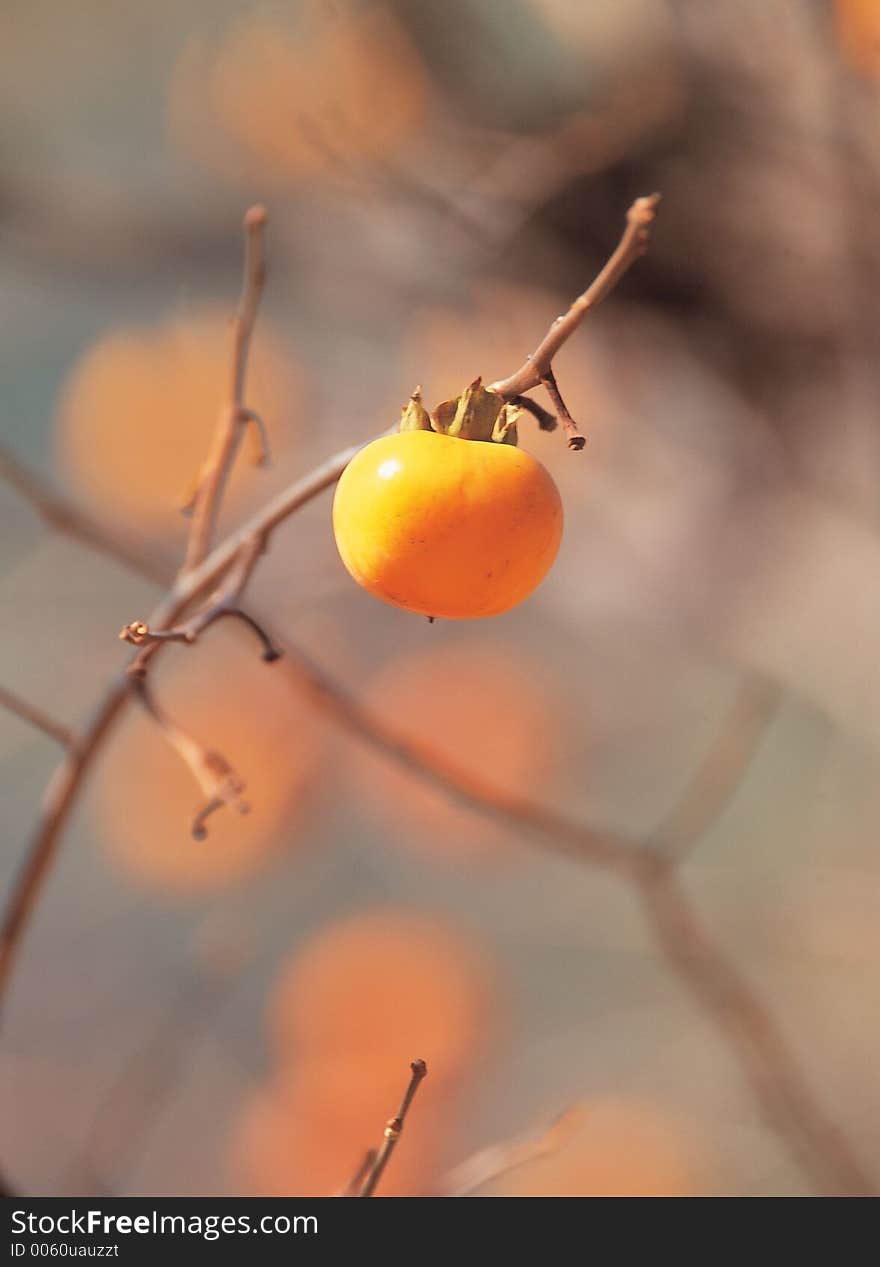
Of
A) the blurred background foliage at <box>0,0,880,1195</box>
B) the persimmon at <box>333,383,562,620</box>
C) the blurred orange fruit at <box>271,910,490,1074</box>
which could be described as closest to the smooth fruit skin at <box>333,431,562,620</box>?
the persimmon at <box>333,383,562,620</box>

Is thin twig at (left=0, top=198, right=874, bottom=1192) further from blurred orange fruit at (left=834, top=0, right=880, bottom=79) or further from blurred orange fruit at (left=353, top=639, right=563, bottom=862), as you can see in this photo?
blurred orange fruit at (left=834, top=0, right=880, bottom=79)

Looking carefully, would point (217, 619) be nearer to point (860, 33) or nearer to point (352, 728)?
point (352, 728)

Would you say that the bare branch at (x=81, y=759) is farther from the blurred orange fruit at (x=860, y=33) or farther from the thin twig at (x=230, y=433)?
the blurred orange fruit at (x=860, y=33)

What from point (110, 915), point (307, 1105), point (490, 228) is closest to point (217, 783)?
point (490, 228)

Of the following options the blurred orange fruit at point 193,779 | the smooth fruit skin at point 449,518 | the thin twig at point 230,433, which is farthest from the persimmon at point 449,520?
the blurred orange fruit at point 193,779

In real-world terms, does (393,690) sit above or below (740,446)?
below

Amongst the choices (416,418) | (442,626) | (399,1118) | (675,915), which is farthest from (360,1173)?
(442,626)

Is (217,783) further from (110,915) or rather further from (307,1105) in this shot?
(110,915)


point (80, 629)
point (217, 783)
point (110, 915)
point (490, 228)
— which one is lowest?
point (217, 783)
